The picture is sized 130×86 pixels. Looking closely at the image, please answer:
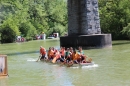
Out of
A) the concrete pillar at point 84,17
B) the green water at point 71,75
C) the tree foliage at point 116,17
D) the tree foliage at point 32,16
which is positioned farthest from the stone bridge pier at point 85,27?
the tree foliage at point 32,16

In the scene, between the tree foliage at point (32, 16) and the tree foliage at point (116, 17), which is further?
the tree foliage at point (32, 16)

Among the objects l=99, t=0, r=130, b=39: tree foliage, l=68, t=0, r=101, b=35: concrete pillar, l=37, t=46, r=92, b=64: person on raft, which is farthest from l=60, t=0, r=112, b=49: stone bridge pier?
l=99, t=0, r=130, b=39: tree foliage

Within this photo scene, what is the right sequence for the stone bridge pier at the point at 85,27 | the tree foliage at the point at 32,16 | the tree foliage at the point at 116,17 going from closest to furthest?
the stone bridge pier at the point at 85,27 < the tree foliage at the point at 116,17 < the tree foliage at the point at 32,16

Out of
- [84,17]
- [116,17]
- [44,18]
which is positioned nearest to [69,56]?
[84,17]

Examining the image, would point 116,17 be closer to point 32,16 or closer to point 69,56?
point 69,56

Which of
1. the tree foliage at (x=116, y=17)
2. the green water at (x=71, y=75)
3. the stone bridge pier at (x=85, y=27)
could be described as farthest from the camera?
the tree foliage at (x=116, y=17)

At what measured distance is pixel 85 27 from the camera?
36.5 m

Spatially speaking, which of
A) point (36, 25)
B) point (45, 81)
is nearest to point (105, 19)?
point (36, 25)

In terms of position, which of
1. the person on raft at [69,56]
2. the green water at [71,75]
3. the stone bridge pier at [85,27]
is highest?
the stone bridge pier at [85,27]

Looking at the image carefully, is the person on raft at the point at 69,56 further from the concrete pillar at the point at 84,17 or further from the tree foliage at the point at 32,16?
the tree foliage at the point at 32,16

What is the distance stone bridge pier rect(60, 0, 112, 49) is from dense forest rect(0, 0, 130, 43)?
545 inches

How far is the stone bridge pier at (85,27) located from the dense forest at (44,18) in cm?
1385

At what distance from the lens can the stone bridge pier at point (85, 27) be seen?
116 feet

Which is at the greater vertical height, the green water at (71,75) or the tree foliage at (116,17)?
the tree foliage at (116,17)
